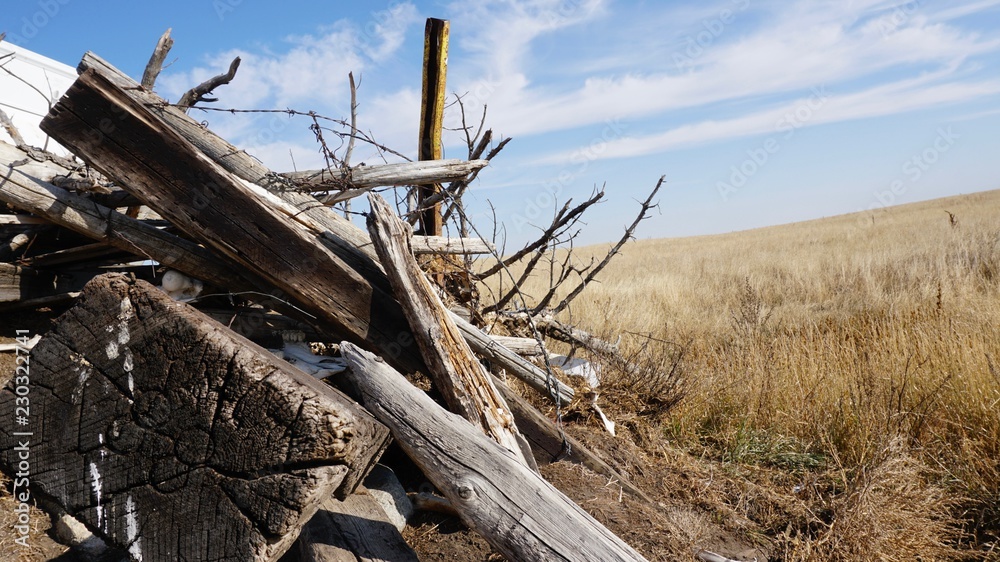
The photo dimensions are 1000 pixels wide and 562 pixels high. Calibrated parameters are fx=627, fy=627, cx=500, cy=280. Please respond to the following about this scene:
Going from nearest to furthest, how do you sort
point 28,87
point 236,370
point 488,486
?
1. point 236,370
2. point 488,486
3. point 28,87

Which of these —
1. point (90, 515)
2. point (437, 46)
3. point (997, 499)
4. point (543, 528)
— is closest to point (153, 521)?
point (90, 515)

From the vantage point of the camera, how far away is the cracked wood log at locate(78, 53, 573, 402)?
381 cm

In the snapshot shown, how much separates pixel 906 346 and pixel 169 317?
244 inches

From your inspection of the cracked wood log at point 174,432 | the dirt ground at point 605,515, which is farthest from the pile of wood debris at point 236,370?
the dirt ground at point 605,515

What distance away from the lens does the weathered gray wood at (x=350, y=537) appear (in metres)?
2.64

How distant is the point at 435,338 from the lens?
3516 millimetres

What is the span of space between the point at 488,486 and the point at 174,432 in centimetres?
125

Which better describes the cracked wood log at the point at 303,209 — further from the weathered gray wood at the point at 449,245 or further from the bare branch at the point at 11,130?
the bare branch at the point at 11,130

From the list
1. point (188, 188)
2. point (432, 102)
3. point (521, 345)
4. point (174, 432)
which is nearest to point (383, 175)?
point (432, 102)

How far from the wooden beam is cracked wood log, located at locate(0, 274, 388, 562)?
2.91 meters

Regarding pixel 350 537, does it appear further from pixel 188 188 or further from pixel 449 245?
pixel 449 245

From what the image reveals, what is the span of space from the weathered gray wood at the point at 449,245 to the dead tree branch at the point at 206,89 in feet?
5.89

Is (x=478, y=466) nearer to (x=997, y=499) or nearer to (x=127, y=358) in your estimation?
(x=127, y=358)

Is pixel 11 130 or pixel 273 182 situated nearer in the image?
pixel 273 182
